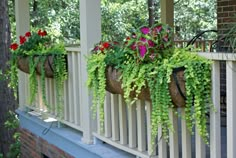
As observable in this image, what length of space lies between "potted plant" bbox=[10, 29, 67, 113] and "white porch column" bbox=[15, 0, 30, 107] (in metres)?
0.64

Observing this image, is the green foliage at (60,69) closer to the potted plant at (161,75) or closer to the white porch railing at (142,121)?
the white porch railing at (142,121)

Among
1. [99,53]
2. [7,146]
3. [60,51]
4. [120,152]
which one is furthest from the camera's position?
[7,146]

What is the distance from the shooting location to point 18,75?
612cm

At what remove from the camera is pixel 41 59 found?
454 cm

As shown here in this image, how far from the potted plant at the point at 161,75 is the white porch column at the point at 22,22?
3.14 meters

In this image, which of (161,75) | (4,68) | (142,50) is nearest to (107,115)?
(142,50)

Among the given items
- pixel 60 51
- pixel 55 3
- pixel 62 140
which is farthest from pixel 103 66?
pixel 55 3

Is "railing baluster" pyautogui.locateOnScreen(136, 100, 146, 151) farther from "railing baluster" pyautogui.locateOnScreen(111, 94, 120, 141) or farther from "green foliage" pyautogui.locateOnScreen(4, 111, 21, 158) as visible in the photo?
"green foliage" pyautogui.locateOnScreen(4, 111, 21, 158)

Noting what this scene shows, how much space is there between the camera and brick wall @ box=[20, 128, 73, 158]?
4752 mm

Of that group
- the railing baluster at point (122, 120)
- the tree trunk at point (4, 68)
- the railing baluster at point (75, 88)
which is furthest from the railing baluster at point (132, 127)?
the tree trunk at point (4, 68)

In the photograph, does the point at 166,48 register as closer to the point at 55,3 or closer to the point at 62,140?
the point at 62,140

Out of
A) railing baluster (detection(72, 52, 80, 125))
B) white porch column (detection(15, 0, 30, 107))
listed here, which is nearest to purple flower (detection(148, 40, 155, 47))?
railing baluster (detection(72, 52, 80, 125))

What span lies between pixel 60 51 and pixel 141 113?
4.74 ft

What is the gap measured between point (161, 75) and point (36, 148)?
134 inches
